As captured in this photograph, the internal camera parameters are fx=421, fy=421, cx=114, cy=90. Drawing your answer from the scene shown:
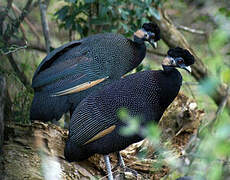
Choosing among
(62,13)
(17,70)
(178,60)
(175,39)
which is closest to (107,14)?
(62,13)

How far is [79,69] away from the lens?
11.7 ft

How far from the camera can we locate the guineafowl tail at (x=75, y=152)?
311 centimetres

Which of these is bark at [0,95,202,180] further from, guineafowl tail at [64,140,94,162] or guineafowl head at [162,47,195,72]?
guineafowl head at [162,47,195,72]

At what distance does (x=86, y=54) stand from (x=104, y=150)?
3.18ft

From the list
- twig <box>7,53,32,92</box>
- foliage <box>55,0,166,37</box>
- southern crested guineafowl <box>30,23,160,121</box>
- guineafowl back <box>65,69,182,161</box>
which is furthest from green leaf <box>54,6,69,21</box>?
guineafowl back <box>65,69,182,161</box>

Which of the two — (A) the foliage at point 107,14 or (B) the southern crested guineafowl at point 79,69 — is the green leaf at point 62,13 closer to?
(A) the foliage at point 107,14

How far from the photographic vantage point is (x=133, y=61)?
379cm

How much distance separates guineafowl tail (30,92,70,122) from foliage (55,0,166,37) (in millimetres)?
1140

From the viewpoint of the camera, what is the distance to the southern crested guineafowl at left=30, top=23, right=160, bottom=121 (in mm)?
3514

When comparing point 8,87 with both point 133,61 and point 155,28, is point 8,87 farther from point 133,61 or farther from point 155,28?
point 155,28

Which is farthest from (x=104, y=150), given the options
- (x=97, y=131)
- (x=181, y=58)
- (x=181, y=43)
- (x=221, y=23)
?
(x=181, y=43)

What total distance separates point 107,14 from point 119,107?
1839 millimetres

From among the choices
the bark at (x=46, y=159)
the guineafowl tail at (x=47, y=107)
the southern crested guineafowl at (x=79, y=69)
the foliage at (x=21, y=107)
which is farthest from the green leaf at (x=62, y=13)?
the bark at (x=46, y=159)

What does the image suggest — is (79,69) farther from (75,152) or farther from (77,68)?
(75,152)
